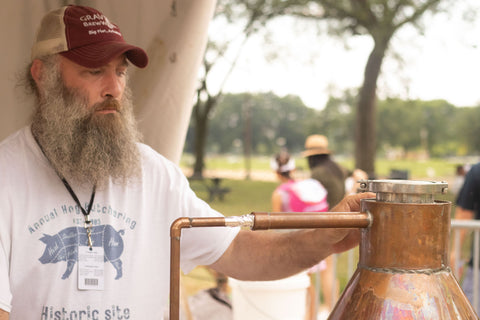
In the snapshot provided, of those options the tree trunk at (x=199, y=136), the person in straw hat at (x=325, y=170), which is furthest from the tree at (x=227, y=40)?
the person in straw hat at (x=325, y=170)

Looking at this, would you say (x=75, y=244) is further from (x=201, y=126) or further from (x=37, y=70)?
(x=201, y=126)

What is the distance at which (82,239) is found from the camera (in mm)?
1398

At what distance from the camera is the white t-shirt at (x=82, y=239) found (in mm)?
1346

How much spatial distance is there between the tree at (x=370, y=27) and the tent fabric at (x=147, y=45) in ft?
35.4

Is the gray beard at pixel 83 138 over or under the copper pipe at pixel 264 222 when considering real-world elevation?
over

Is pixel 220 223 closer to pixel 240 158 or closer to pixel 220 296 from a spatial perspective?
pixel 220 296

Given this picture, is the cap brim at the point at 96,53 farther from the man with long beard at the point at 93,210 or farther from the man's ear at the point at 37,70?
the man's ear at the point at 37,70

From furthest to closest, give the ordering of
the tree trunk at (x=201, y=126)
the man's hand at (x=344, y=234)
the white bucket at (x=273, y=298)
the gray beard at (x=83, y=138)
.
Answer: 1. the tree trunk at (x=201, y=126)
2. the white bucket at (x=273, y=298)
3. the gray beard at (x=83, y=138)
4. the man's hand at (x=344, y=234)

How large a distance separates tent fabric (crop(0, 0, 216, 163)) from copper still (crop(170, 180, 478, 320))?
59.1 inches

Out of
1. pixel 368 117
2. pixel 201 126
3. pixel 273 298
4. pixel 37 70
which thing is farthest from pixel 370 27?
pixel 37 70

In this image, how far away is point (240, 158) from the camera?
70.9m

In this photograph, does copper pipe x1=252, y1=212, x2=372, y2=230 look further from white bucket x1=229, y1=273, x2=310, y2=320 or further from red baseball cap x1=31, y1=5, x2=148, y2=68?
white bucket x1=229, y1=273, x2=310, y2=320

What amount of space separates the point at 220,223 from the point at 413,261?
0.29 m

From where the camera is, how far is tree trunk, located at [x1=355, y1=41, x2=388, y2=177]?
1282 cm
